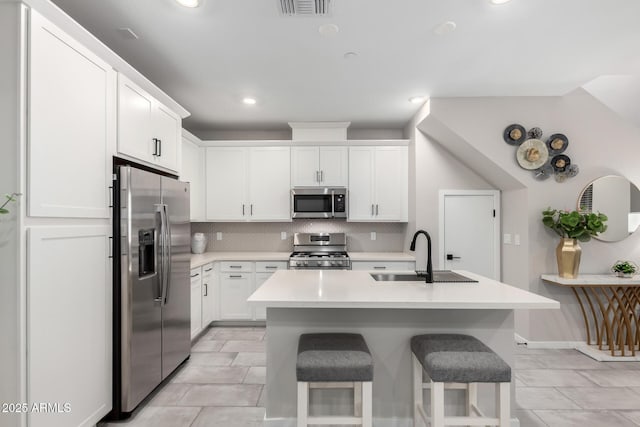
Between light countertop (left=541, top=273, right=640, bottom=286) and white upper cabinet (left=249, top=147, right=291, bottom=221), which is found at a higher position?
white upper cabinet (left=249, top=147, right=291, bottom=221)

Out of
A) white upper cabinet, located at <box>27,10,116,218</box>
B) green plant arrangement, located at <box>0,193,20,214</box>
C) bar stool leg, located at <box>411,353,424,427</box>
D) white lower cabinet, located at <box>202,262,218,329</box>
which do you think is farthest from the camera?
white lower cabinet, located at <box>202,262,218,329</box>

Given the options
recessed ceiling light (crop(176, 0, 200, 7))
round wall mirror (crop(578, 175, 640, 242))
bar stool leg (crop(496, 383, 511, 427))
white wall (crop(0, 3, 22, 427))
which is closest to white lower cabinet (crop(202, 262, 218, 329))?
white wall (crop(0, 3, 22, 427))

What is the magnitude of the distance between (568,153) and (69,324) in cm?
457

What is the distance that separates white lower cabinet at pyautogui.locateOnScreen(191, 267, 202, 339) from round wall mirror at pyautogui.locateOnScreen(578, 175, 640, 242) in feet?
13.5

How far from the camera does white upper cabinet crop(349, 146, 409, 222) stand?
476 cm

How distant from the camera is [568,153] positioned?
3746 millimetres

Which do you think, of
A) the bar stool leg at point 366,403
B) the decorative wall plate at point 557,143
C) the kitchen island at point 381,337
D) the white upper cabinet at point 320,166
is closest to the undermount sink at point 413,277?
the kitchen island at point 381,337

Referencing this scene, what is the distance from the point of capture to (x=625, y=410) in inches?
99.2

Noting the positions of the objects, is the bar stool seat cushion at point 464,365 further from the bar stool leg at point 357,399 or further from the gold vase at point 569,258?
the gold vase at point 569,258

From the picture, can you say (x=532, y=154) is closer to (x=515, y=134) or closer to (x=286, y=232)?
(x=515, y=134)

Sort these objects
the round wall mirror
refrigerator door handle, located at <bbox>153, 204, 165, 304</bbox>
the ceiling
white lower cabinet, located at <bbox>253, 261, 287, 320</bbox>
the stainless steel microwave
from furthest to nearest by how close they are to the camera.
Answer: the stainless steel microwave
white lower cabinet, located at <bbox>253, 261, 287, 320</bbox>
the round wall mirror
refrigerator door handle, located at <bbox>153, 204, 165, 304</bbox>
the ceiling

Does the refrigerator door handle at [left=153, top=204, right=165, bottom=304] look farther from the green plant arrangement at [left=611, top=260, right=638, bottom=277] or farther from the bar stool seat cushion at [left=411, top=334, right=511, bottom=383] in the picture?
the green plant arrangement at [left=611, top=260, right=638, bottom=277]

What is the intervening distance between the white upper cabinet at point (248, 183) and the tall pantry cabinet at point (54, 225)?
99.7 inches

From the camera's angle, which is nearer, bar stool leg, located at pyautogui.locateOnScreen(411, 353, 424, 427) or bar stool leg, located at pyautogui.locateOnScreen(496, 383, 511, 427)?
bar stool leg, located at pyautogui.locateOnScreen(496, 383, 511, 427)
